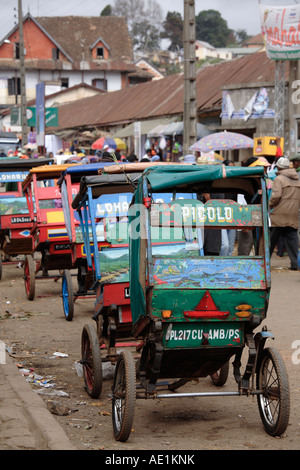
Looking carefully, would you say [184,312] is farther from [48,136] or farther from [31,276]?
[48,136]

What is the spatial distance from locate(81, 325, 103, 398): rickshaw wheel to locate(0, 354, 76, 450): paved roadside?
0.52 metres

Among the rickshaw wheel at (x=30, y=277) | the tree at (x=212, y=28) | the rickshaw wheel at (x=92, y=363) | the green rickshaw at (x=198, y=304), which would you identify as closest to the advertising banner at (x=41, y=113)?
the rickshaw wheel at (x=30, y=277)

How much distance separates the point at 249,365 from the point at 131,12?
124168 mm

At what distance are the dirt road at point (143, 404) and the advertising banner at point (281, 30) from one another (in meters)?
10.6

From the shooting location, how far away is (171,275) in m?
5.81

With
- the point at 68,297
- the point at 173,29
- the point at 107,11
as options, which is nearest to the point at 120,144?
the point at 68,297

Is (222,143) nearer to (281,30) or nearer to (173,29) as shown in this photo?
(281,30)

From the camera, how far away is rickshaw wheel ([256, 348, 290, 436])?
18.4 feet

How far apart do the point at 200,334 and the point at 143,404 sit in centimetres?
140

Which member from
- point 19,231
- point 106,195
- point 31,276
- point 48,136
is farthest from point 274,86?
point 48,136

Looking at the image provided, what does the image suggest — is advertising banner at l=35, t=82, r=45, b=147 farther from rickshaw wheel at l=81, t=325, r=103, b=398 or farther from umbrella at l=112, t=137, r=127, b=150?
rickshaw wheel at l=81, t=325, r=103, b=398

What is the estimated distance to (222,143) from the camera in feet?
63.4

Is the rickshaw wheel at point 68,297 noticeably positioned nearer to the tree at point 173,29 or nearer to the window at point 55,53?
the window at point 55,53

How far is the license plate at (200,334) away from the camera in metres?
5.83
